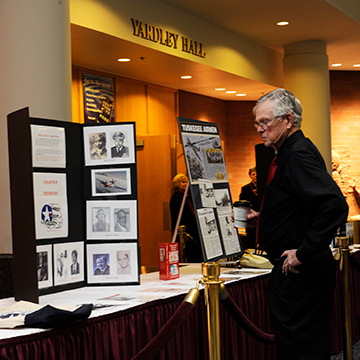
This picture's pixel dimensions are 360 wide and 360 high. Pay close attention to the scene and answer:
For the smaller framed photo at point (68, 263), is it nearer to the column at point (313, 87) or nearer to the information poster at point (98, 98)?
the information poster at point (98, 98)

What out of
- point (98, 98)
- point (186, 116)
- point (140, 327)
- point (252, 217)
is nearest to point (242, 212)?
point (252, 217)

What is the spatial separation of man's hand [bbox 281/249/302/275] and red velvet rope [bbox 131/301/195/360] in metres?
0.45

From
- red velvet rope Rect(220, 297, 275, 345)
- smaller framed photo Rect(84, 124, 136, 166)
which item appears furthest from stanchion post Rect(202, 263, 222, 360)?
smaller framed photo Rect(84, 124, 136, 166)

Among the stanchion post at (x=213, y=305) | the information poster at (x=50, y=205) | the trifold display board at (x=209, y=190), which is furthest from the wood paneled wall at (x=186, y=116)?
the stanchion post at (x=213, y=305)

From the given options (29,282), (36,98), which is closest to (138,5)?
(36,98)

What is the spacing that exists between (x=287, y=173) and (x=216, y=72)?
5856mm

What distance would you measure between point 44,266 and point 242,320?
1.08 m

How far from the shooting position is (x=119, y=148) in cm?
331

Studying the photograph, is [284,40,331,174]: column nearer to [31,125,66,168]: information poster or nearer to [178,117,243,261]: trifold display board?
[178,117,243,261]: trifold display board

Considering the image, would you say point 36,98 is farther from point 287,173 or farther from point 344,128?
point 344,128

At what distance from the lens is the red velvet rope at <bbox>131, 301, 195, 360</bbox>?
2135 mm

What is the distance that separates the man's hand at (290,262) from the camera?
7.68 feet

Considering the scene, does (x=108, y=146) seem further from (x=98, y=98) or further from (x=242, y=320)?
(x=98, y=98)

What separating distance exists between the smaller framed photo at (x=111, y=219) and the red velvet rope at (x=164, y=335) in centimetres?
104
